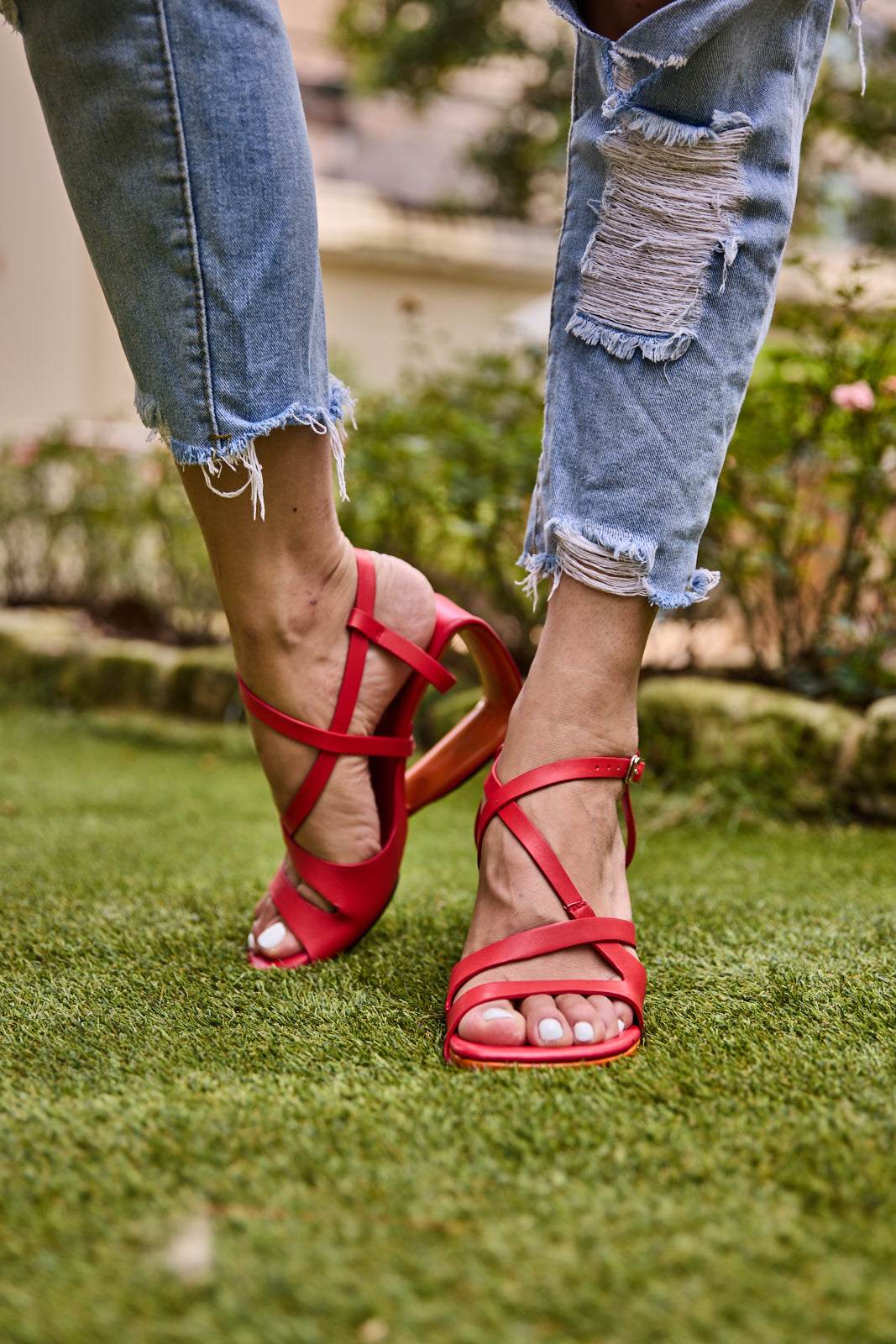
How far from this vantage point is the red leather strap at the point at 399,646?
1.10 m

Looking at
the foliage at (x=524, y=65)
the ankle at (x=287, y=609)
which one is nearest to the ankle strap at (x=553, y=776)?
the ankle at (x=287, y=609)

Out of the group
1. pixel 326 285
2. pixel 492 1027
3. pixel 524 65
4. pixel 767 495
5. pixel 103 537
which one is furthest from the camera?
pixel 326 285

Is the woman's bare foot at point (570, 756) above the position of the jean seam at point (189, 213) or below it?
below

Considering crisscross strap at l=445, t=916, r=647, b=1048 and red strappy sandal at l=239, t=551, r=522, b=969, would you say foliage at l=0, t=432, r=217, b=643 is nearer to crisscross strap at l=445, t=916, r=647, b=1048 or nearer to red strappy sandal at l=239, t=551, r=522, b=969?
red strappy sandal at l=239, t=551, r=522, b=969

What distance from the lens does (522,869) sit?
3.02ft

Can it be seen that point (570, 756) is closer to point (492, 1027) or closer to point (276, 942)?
point (492, 1027)

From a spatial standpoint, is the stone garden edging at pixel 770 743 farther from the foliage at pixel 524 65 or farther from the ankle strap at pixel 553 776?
the foliage at pixel 524 65

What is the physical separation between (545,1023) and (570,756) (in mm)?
239

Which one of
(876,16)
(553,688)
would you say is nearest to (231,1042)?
(553,688)

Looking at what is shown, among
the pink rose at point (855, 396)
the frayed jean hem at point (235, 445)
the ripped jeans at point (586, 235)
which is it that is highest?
the ripped jeans at point (586, 235)

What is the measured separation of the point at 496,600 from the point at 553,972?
5.34 feet

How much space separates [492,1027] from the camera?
83cm

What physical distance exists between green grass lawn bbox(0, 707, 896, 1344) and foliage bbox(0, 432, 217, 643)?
232 centimetres

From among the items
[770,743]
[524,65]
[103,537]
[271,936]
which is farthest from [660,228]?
[524,65]
